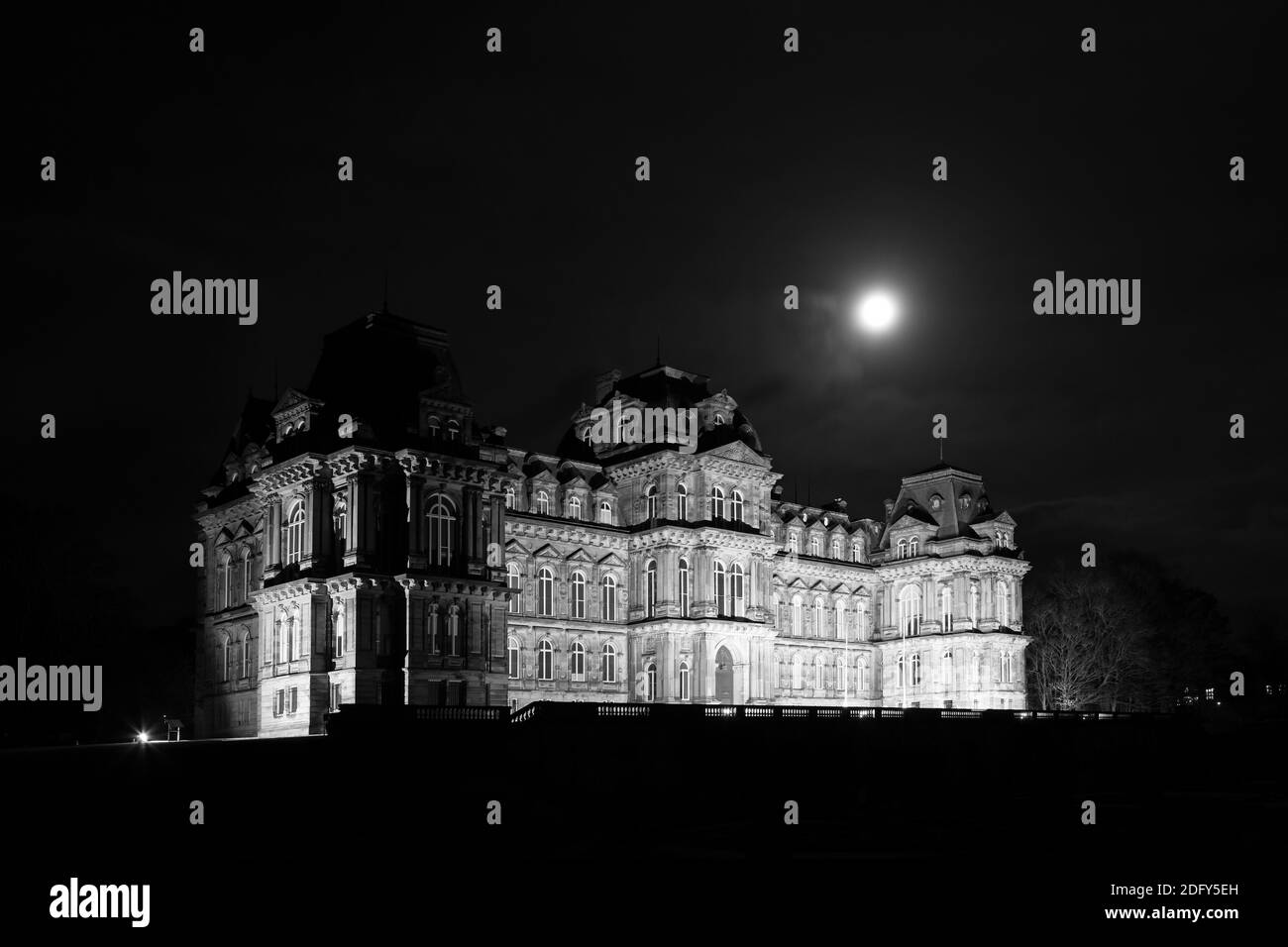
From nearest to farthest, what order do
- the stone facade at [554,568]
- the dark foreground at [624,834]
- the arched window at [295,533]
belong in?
the dark foreground at [624,834]
the stone facade at [554,568]
the arched window at [295,533]

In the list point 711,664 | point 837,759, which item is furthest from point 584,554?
point 837,759

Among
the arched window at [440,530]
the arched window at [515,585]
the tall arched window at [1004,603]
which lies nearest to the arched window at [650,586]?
the arched window at [515,585]

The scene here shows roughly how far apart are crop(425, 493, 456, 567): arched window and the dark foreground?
1757 centimetres

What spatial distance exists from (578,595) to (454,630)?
14702mm

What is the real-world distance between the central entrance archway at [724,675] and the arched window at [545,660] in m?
9.56

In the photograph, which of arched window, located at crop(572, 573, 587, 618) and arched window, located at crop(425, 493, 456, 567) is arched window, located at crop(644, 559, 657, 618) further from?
arched window, located at crop(425, 493, 456, 567)

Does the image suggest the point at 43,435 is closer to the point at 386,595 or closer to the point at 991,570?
the point at 386,595

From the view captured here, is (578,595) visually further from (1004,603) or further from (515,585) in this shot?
(1004,603)

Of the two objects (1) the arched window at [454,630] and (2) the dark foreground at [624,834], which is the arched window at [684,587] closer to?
(1) the arched window at [454,630]

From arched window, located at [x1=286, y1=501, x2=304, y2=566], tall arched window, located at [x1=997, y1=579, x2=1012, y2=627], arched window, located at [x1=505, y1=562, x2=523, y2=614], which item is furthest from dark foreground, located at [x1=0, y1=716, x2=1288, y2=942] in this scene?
tall arched window, located at [x1=997, y1=579, x2=1012, y2=627]

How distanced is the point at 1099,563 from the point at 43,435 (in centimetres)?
8010

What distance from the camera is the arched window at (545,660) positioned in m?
77.1

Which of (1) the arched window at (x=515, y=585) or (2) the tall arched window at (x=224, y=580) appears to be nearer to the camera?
(1) the arched window at (x=515, y=585)
